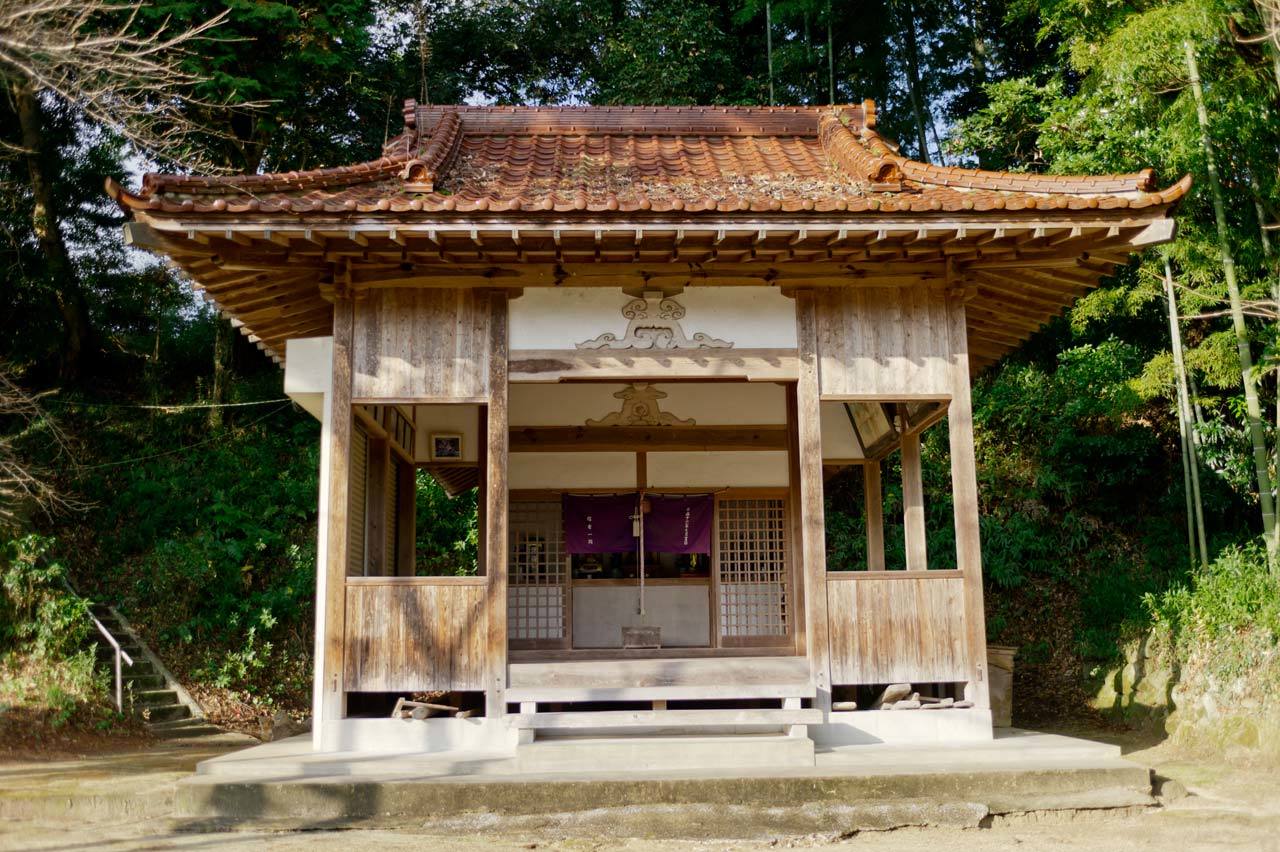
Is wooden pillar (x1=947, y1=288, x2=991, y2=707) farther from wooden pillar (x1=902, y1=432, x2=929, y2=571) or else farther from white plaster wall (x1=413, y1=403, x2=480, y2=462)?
white plaster wall (x1=413, y1=403, x2=480, y2=462)

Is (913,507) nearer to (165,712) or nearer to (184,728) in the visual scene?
(184,728)

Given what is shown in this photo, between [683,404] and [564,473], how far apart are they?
150cm

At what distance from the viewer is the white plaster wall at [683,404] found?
36.1ft

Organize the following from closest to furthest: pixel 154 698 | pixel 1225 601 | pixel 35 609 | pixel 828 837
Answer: pixel 828 837 → pixel 1225 601 → pixel 35 609 → pixel 154 698

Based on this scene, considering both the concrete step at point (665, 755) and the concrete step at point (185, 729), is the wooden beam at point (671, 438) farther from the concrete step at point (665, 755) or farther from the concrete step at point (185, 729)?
the concrete step at point (185, 729)

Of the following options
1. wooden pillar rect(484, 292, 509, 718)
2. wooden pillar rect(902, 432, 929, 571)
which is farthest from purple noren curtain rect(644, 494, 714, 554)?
wooden pillar rect(484, 292, 509, 718)

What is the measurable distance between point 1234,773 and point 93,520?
15134 mm

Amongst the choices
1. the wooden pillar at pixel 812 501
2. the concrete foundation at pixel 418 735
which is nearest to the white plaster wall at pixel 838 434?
the wooden pillar at pixel 812 501

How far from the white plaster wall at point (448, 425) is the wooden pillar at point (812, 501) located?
14.2 feet

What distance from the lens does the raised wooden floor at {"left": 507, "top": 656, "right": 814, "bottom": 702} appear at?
23.5 feet

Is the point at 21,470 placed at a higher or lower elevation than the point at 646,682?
higher

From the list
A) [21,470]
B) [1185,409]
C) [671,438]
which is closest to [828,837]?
[671,438]

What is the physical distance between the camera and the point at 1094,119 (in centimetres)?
1163

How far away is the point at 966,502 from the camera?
25.3ft
